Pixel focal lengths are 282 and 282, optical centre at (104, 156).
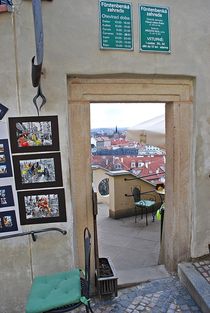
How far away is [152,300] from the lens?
332cm

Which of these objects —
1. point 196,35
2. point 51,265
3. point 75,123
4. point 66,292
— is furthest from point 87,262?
point 196,35

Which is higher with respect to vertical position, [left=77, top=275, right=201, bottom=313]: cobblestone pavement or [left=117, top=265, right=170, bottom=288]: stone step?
[left=117, top=265, right=170, bottom=288]: stone step

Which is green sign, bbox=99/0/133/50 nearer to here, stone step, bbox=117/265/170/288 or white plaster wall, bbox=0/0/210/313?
white plaster wall, bbox=0/0/210/313

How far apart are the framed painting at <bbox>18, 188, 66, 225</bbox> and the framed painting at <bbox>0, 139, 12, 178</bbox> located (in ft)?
0.87

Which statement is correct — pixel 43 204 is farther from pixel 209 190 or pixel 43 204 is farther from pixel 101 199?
pixel 101 199

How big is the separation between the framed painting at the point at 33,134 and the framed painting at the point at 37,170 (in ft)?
0.28

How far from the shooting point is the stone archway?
3.26m

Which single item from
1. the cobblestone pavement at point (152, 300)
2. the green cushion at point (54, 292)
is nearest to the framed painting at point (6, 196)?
the green cushion at point (54, 292)

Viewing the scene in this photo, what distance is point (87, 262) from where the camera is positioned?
2.50 meters

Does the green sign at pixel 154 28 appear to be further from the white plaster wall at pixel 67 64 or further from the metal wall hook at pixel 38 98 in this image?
the metal wall hook at pixel 38 98

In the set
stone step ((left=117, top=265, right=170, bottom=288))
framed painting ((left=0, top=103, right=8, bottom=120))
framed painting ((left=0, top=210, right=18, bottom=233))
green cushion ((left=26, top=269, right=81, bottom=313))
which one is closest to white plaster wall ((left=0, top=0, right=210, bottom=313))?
framed painting ((left=0, top=103, right=8, bottom=120))

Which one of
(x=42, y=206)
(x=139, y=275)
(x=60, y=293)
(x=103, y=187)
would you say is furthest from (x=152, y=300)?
(x=103, y=187)

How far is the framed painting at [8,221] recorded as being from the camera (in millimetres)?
3078

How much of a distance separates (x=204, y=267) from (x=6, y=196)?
2.63 meters
